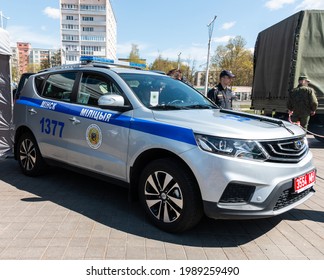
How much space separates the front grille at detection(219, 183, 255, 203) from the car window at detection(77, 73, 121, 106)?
72.3 inches

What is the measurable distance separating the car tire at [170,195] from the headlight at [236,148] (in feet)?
1.25

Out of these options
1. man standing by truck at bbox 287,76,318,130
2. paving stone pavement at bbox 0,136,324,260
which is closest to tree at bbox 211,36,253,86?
man standing by truck at bbox 287,76,318,130

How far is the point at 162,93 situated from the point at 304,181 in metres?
1.94

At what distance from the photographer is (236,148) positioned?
285 centimetres

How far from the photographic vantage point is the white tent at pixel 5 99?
18.2 ft

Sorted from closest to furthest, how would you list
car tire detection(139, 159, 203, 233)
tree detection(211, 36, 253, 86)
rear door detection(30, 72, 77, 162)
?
car tire detection(139, 159, 203, 233)
rear door detection(30, 72, 77, 162)
tree detection(211, 36, 253, 86)

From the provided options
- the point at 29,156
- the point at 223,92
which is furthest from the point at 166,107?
the point at 29,156

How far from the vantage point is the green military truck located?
7816 millimetres

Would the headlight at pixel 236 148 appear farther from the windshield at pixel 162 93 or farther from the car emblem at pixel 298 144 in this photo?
the windshield at pixel 162 93

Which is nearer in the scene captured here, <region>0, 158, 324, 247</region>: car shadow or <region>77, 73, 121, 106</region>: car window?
<region>0, 158, 324, 247</region>: car shadow

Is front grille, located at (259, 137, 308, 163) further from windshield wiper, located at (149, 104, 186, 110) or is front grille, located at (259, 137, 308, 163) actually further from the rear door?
the rear door

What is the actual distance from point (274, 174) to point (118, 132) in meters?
1.76
